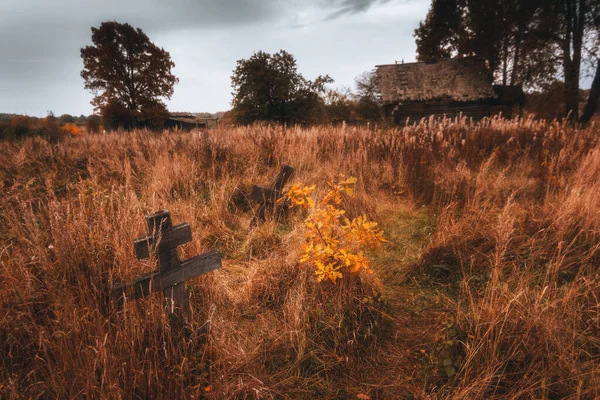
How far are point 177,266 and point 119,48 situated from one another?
29.6 m

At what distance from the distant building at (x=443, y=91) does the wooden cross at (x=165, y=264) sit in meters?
15.7

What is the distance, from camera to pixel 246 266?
2791mm

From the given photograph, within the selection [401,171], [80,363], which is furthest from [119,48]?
[80,363]

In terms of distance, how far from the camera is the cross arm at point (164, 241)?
5.05 ft

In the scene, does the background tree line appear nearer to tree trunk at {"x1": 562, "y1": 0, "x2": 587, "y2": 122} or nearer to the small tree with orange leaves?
tree trunk at {"x1": 562, "y1": 0, "x2": 587, "y2": 122}

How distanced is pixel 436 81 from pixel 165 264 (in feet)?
58.5

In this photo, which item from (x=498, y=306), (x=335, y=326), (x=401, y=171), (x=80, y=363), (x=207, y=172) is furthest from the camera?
(x=207, y=172)

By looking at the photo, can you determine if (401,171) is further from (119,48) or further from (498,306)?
(119,48)

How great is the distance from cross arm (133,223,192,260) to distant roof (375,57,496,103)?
51.6ft

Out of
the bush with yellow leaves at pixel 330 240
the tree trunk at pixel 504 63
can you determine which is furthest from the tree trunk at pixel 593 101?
the bush with yellow leaves at pixel 330 240

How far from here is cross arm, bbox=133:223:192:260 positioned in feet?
→ 5.05

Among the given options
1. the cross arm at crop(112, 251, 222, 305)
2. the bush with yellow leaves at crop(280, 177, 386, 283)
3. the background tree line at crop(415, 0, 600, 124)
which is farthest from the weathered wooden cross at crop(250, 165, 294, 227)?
the background tree line at crop(415, 0, 600, 124)

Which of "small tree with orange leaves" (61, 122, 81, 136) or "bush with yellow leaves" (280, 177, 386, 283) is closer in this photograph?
"bush with yellow leaves" (280, 177, 386, 283)

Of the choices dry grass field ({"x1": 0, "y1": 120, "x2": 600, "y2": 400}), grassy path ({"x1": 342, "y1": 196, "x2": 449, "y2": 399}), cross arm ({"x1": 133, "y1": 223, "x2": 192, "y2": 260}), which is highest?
cross arm ({"x1": 133, "y1": 223, "x2": 192, "y2": 260})
